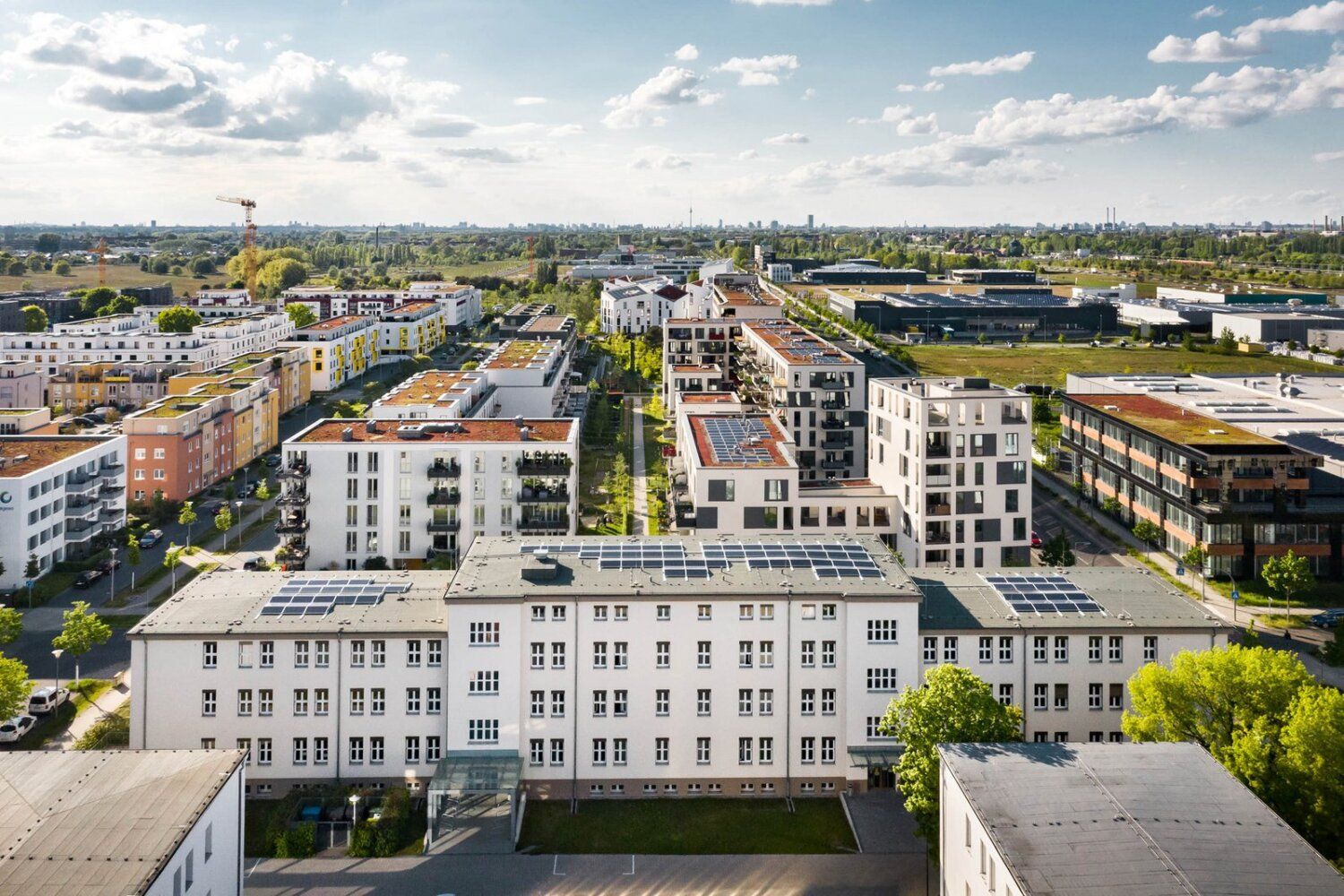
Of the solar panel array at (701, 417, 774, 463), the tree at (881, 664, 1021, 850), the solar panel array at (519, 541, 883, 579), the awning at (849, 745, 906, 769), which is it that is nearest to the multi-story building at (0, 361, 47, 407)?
the solar panel array at (701, 417, 774, 463)

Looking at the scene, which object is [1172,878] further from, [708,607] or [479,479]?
[479,479]

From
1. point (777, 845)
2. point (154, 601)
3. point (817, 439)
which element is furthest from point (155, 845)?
point (817, 439)

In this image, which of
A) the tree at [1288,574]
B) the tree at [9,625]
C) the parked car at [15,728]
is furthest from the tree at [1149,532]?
the tree at [9,625]

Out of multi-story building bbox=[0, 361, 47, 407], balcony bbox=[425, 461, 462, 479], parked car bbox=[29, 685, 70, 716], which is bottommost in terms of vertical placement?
parked car bbox=[29, 685, 70, 716]

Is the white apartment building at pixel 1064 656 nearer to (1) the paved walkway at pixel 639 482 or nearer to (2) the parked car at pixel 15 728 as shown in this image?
(1) the paved walkway at pixel 639 482

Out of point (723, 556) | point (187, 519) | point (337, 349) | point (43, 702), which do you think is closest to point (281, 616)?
point (43, 702)

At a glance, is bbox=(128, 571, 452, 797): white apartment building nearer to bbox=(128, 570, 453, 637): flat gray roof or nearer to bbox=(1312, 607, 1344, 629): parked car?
bbox=(128, 570, 453, 637): flat gray roof
